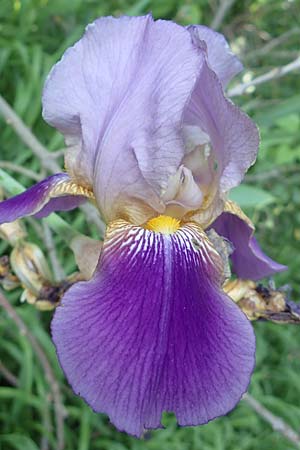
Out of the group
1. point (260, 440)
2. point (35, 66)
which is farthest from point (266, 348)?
point (35, 66)

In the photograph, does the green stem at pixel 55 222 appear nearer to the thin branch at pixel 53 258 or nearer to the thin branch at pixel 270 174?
the thin branch at pixel 53 258

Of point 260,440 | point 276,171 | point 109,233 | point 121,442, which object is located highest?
point 109,233

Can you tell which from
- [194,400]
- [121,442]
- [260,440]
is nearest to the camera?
[194,400]

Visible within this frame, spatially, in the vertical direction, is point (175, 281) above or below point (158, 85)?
below

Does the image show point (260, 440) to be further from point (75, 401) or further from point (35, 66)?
point (35, 66)

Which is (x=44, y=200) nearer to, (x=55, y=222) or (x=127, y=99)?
(x=55, y=222)

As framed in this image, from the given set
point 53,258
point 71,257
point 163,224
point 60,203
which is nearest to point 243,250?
point 163,224

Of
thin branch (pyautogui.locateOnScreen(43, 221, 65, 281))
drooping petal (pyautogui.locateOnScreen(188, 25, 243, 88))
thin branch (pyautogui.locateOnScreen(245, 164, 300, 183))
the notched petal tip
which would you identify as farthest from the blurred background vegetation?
drooping petal (pyautogui.locateOnScreen(188, 25, 243, 88))

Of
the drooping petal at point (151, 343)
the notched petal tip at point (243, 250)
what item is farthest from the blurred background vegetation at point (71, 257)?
the drooping petal at point (151, 343)

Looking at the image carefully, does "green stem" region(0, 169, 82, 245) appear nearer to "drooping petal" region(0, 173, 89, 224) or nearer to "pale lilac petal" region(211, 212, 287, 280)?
"drooping petal" region(0, 173, 89, 224)
